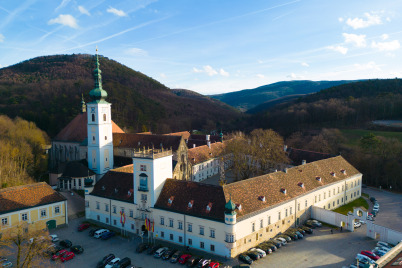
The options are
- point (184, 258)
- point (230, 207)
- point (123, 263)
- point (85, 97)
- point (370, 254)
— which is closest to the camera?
point (123, 263)

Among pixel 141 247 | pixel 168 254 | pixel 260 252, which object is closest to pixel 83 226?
pixel 141 247

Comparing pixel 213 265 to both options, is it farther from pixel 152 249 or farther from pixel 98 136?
pixel 98 136

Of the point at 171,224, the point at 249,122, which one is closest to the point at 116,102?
the point at 249,122

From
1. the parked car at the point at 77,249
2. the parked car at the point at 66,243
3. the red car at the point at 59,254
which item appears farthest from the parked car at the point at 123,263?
the parked car at the point at 66,243

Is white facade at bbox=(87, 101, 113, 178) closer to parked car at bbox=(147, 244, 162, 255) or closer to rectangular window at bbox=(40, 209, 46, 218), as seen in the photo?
rectangular window at bbox=(40, 209, 46, 218)

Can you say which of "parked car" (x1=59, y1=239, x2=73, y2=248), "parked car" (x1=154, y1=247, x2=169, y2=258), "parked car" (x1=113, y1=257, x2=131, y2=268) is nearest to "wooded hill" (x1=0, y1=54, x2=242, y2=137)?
"parked car" (x1=59, y1=239, x2=73, y2=248)

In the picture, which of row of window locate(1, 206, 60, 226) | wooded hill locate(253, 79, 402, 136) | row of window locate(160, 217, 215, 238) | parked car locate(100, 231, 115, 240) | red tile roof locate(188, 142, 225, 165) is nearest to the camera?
row of window locate(160, 217, 215, 238)

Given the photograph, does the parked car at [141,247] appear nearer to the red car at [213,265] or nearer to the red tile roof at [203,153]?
the red car at [213,265]
